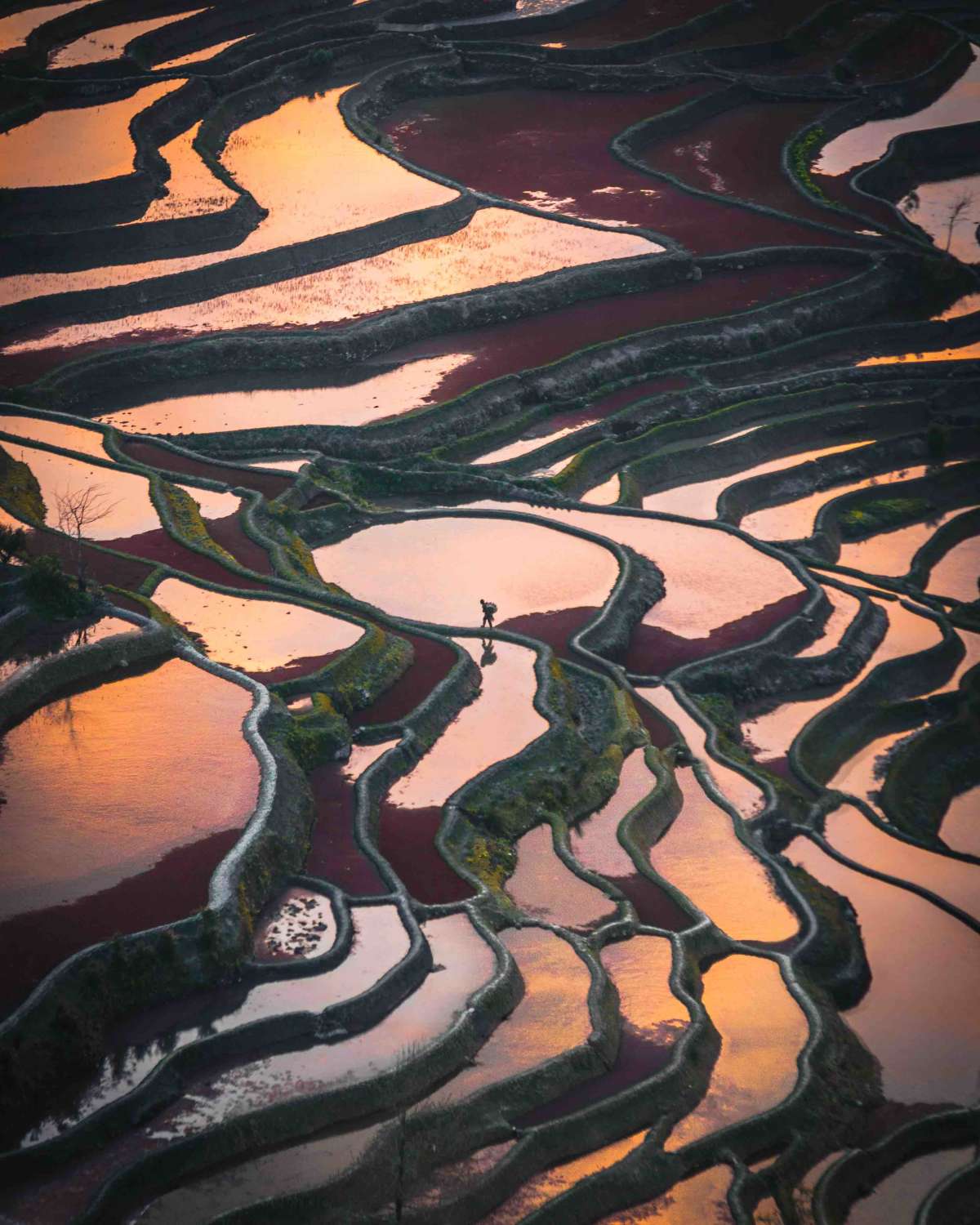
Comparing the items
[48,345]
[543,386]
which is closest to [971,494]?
[543,386]

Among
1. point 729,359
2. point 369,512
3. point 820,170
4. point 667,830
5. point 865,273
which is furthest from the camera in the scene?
point 820,170

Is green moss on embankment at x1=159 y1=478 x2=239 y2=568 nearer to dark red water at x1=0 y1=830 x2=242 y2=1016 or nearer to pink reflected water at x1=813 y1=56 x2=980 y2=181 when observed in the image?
dark red water at x1=0 y1=830 x2=242 y2=1016

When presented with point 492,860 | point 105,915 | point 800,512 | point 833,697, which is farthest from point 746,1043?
point 800,512

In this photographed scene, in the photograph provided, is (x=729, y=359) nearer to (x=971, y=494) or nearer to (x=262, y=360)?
(x=971, y=494)

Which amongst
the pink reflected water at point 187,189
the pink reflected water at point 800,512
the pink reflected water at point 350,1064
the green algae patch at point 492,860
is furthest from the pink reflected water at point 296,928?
the pink reflected water at point 187,189

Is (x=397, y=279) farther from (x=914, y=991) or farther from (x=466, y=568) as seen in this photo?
(x=914, y=991)
